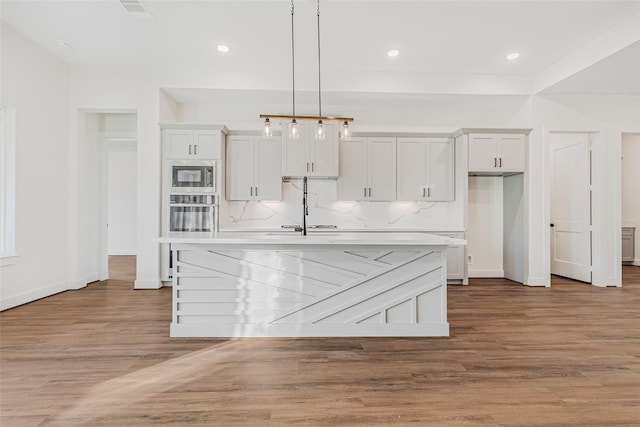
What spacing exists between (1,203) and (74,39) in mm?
2111

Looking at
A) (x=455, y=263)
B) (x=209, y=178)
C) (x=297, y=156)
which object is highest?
(x=297, y=156)

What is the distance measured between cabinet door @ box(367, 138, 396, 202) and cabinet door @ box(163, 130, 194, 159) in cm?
271

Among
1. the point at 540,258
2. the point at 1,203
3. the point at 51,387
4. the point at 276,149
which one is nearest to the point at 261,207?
the point at 276,149

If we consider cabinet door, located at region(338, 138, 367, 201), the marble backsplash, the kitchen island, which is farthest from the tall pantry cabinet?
the kitchen island

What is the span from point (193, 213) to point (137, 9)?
2.50 m

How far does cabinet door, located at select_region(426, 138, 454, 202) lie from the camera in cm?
529

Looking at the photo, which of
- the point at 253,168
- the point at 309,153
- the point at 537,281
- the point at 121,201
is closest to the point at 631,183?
the point at 537,281

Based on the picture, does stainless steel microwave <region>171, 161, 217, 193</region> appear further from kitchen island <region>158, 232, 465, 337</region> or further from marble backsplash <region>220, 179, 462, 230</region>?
kitchen island <region>158, 232, 465, 337</region>

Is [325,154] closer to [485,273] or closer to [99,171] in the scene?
[485,273]

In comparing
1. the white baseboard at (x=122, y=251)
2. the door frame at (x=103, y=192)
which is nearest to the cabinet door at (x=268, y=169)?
the door frame at (x=103, y=192)

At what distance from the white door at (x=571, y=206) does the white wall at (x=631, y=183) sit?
2573mm

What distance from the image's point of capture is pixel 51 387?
2.06 meters

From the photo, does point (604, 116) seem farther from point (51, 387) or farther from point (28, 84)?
point (28, 84)

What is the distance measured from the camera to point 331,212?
18.1 feet
